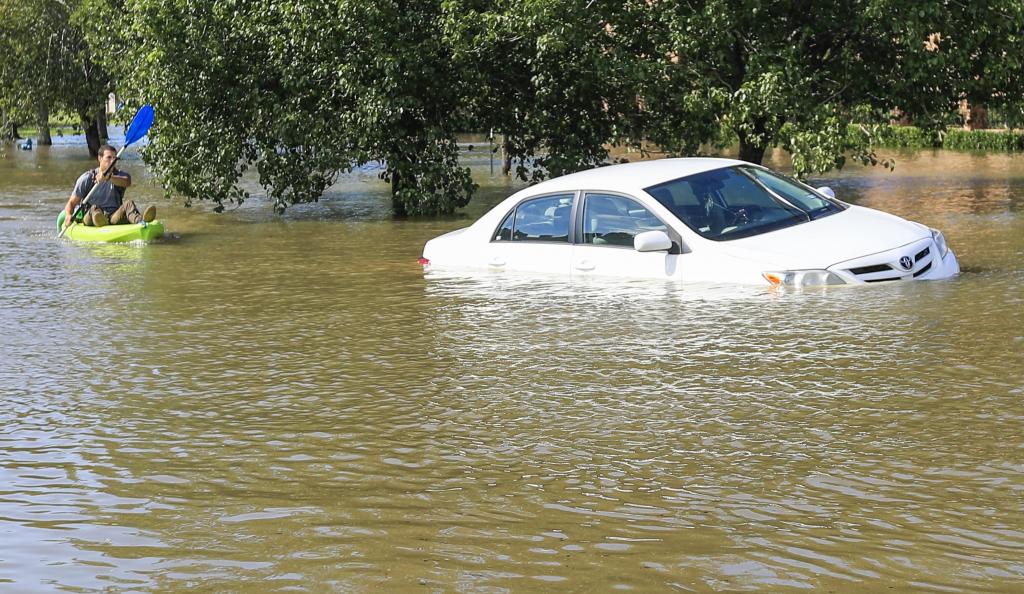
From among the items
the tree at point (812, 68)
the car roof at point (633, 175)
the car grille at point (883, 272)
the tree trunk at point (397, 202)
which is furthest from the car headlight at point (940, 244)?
→ the tree trunk at point (397, 202)

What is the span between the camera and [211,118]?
2380 cm

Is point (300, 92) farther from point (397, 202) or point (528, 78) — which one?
point (528, 78)

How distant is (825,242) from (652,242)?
4.66 feet

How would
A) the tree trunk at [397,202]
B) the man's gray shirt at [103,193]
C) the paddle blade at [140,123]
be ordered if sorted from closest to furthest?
the man's gray shirt at [103,193], the paddle blade at [140,123], the tree trunk at [397,202]

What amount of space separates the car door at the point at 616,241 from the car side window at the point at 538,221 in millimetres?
187

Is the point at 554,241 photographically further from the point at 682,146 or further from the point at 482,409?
the point at 682,146

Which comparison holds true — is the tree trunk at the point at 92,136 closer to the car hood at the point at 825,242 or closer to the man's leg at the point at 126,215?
the man's leg at the point at 126,215

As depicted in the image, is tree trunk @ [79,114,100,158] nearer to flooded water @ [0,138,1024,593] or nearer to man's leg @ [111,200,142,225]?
man's leg @ [111,200,142,225]

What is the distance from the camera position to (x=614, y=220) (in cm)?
1288

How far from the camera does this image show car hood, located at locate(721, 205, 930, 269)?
1188 cm

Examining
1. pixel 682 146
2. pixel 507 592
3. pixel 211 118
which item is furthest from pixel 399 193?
pixel 507 592

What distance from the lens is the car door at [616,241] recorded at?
493 inches

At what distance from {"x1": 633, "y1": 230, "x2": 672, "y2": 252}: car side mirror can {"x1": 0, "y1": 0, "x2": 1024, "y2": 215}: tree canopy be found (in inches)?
354

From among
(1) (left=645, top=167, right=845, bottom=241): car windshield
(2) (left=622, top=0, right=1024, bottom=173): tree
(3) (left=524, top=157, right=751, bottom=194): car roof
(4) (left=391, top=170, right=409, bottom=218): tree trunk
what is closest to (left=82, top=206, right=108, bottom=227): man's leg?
(4) (left=391, top=170, right=409, bottom=218): tree trunk
